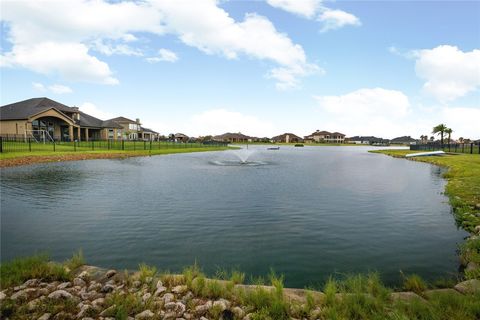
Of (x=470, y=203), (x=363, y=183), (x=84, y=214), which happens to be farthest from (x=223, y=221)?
(x=363, y=183)

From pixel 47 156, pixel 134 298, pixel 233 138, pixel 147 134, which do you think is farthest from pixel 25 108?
pixel 233 138

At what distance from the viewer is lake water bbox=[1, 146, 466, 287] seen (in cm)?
931

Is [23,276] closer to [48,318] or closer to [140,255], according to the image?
[48,318]

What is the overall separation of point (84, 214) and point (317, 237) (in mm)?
11181

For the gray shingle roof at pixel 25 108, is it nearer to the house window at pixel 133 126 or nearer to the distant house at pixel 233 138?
the house window at pixel 133 126

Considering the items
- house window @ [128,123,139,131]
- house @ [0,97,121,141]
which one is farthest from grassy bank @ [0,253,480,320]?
house window @ [128,123,139,131]

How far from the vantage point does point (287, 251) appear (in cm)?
1019

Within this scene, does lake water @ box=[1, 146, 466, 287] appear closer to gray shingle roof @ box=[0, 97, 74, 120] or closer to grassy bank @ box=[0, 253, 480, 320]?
grassy bank @ box=[0, 253, 480, 320]

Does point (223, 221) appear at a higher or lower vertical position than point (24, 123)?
lower

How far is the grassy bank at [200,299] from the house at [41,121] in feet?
241

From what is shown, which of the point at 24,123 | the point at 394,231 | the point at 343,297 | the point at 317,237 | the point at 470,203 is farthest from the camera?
the point at 24,123

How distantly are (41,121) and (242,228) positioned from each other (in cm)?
7698

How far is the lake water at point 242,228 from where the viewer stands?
931 centimetres

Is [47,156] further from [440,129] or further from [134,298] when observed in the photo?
[440,129]
